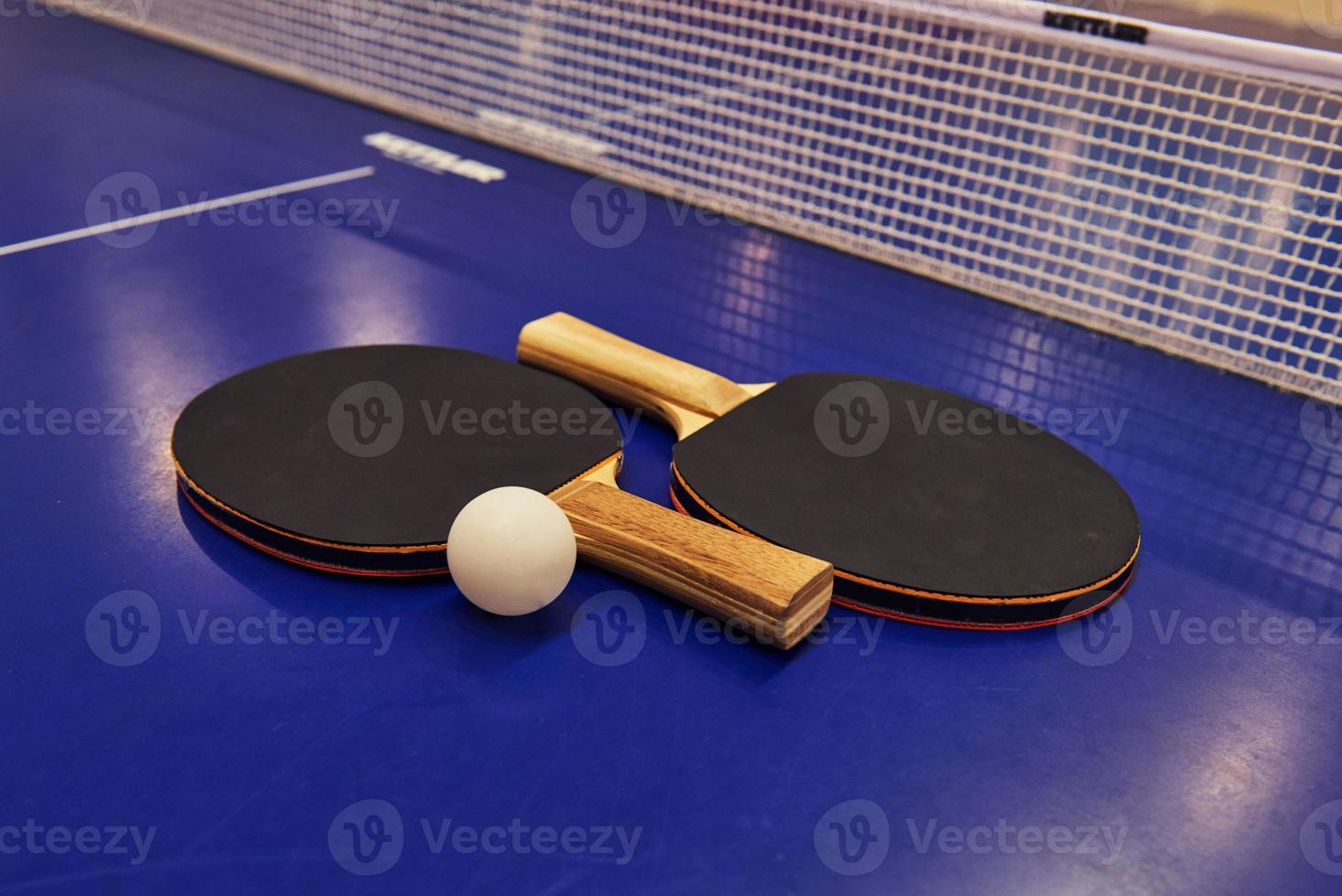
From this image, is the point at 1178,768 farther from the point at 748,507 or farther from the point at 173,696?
the point at 173,696

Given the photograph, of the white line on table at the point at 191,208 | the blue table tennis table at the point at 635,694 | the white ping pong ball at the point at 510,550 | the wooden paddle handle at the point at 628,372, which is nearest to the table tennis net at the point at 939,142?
the blue table tennis table at the point at 635,694

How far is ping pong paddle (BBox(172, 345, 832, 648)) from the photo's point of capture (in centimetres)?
204

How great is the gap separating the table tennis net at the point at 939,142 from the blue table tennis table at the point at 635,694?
1.29 ft

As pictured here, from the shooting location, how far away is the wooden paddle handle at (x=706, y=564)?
197 centimetres

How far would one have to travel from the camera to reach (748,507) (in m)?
2.18

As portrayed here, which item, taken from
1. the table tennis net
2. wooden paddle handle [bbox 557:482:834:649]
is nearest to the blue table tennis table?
wooden paddle handle [bbox 557:482:834:649]

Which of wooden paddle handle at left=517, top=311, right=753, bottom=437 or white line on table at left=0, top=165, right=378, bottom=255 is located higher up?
wooden paddle handle at left=517, top=311, right=753, bottom=437

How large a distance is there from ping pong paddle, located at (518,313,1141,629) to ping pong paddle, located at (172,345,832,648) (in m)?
0.13

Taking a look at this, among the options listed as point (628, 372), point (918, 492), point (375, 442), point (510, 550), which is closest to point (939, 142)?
point (628, 372)

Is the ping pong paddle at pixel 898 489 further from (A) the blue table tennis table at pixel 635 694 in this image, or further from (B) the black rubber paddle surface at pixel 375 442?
(B) the black rubber paddle surface at pixel 375 442

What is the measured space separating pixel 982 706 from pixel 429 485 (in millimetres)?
1081

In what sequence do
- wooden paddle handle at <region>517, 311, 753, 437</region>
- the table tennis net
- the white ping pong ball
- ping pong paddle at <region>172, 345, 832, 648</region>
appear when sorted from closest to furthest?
the white ping pong ball < ping pong paddle at <region>172, 345, 832, 648</region> < wooden paddle handle at <region>517, 311, 753, 437</region> < the table tennis net

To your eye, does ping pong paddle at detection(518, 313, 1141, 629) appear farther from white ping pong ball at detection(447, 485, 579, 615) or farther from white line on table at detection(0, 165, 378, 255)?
white line on table at detection(0, 165, 378, 255)

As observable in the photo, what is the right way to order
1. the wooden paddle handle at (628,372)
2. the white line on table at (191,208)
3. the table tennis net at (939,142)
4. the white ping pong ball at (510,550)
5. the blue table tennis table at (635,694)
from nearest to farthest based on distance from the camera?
the blue table tennis table at (635,694) < the white ping pong ball at (510,550) < the wooden paddle handle at (628,372) < the table tennis net at (939,142) < the white line on table at (191,208)
